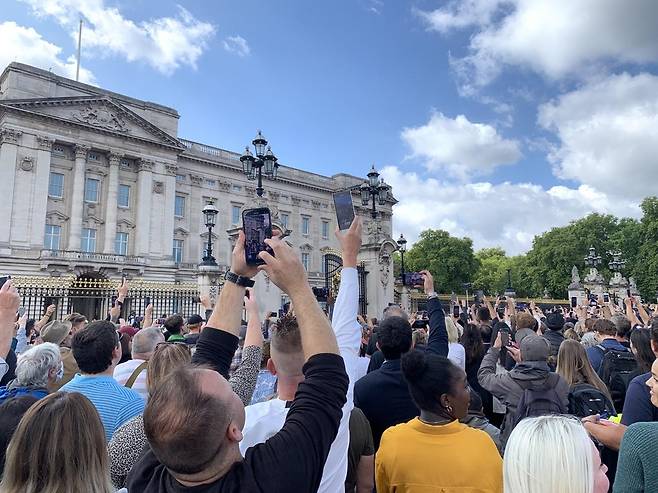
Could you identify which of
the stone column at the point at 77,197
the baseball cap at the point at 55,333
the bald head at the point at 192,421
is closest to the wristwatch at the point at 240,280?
the bald head at the point at 192,421

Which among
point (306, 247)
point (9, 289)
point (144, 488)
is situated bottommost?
point (144, 488)

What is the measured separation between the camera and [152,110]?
4425 centimetres

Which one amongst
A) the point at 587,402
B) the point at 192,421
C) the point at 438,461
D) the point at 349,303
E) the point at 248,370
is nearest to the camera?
the point at 192,421

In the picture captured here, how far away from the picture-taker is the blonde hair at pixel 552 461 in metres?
1.77

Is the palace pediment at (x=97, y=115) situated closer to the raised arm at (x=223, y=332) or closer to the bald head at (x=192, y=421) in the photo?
the raised arm at (x=223, y=332)

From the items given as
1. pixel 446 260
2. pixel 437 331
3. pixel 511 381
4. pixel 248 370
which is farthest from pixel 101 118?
pixel 446 260

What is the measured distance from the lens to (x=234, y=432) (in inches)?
65.1

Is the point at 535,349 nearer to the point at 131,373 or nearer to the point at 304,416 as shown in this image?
the point at 304,416

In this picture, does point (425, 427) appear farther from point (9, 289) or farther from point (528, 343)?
point (9, 289)

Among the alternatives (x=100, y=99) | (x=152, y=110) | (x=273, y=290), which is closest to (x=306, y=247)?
(x=152, y=110)

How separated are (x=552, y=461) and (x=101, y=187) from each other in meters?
44.8

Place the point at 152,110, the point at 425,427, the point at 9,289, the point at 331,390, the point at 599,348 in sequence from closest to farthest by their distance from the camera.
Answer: the point at 331,390
the point at 425,427
the point at 9,289
the point at 599,348
the point at 152,110

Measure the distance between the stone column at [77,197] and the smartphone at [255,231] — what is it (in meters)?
40.4

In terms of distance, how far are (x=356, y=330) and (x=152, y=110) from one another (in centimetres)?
4685
